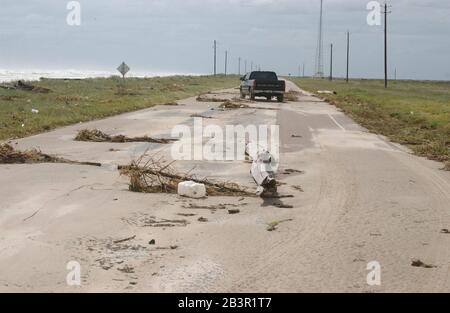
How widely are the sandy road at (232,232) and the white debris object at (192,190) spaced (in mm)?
156

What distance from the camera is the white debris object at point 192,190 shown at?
371 inches

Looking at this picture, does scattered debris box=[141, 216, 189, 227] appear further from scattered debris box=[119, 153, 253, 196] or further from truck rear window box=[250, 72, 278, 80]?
truck rear window box=[250, 72, 278, 80]

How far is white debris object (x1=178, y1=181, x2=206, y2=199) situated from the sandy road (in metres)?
0.16

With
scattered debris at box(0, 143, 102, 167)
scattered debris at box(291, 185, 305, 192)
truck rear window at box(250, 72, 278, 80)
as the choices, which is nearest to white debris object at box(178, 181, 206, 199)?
scattered debris at box(291, 185, 305, 192)

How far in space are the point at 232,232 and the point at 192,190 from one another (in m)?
2.15

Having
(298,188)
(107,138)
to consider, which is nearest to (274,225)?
(298,188)

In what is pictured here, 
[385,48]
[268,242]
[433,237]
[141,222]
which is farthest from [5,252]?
[385,48]

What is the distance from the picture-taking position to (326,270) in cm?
599

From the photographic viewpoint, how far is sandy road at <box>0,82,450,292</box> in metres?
5.68

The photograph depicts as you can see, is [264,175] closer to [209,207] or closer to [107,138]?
[209,207]

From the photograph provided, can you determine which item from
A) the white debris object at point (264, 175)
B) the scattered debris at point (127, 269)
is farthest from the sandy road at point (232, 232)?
the white debris object at point (264, 175)

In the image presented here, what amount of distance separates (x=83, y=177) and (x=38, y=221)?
3.22 metres

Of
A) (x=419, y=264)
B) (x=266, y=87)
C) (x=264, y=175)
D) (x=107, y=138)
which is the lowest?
(x=419, y=264)

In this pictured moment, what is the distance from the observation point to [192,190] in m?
9.45
